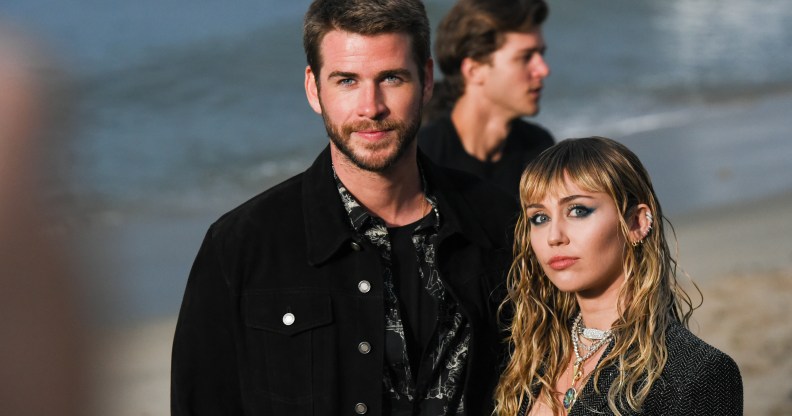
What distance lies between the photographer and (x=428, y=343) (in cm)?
382

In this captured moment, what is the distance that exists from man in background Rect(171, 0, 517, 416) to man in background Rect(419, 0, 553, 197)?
106 inches

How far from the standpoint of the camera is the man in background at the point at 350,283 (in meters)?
3.80

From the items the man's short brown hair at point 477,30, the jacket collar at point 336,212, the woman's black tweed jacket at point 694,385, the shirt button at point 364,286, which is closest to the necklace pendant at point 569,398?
the woman's black tweed jacket at point 694,385

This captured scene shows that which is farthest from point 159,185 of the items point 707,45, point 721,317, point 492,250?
point 707,45

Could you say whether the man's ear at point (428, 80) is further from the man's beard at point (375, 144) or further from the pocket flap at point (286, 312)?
the pocket flap at point (286, 312)

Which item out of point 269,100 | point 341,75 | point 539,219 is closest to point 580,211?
point 539,219

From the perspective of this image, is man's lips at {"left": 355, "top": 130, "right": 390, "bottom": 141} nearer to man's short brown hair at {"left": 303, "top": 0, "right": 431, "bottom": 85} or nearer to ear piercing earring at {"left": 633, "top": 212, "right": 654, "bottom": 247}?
man's short brown hair at {"left": 303, "top": 0, "right": 431, "bottom": 85}

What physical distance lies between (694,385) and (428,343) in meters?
0.83

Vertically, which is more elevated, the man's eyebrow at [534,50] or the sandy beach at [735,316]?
the man's eyebrow at [534,50]

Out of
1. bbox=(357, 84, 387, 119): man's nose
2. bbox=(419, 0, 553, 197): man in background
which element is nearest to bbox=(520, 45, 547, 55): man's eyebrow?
bbox=(419, 0, 553, 197): man in background

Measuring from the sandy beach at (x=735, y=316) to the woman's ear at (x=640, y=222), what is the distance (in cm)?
332

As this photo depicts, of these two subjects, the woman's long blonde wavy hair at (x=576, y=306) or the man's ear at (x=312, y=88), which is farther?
the man's ear at (x=312, y=88)

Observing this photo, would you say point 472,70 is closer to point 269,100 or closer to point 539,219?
point 539,219

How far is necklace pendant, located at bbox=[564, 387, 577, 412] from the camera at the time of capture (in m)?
3.77
